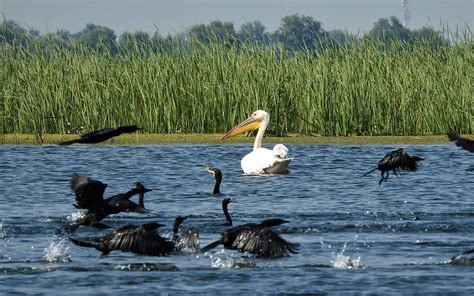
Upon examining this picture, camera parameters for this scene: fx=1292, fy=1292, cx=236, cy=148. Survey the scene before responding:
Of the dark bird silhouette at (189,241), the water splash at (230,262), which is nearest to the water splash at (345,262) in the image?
the water splash at (230,262)

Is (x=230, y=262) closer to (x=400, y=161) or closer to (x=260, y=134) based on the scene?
(x=400, y=161)

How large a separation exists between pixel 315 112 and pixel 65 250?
10.7 m

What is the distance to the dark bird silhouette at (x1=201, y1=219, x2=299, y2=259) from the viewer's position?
9516mm

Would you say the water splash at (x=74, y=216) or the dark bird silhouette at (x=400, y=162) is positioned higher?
the dark bird silhouette at (x=400, y=162)

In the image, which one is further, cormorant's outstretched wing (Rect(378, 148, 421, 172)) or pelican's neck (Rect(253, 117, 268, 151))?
pelican's neck (Rect(253, 117, 268, 151))

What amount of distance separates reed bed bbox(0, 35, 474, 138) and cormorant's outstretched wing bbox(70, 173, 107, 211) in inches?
389

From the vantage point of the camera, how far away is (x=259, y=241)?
955 cm

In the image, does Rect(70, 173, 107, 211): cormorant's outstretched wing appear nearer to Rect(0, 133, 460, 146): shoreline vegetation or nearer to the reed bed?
Rect(0, 133, 460, 146): shoreline vegetation

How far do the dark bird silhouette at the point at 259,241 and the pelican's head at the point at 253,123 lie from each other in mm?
9388

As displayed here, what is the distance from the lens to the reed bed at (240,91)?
67.6 ft

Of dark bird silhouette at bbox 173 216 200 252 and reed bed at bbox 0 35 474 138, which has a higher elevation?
reed bed at bbox 0 35 474 138

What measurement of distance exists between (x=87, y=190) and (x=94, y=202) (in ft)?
0.88

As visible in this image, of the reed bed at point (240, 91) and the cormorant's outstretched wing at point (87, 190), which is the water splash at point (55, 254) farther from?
the reed bed at point (240, 91)

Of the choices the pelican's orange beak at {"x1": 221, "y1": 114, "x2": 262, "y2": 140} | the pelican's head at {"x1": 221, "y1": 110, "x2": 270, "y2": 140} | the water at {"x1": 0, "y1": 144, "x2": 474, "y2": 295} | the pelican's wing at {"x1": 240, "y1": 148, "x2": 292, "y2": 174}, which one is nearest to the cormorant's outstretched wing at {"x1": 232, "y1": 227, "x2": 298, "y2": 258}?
the water at {"x1": 0, "y1": 144, "x2": 474, "y2": 295}
